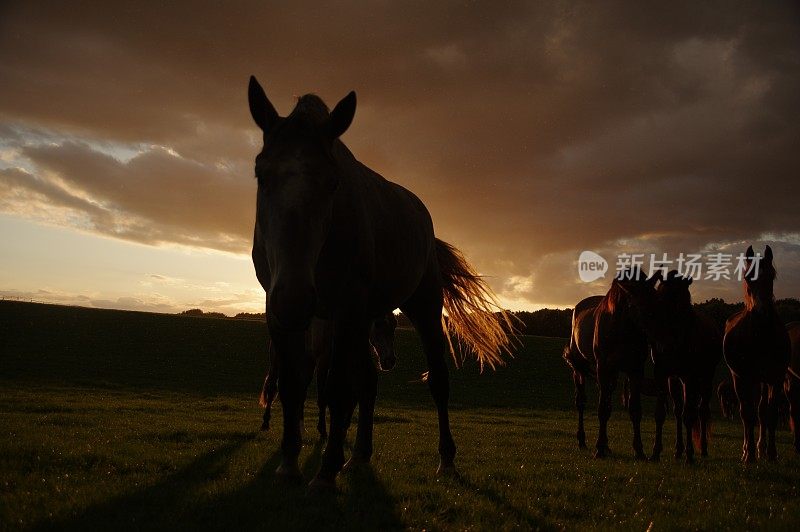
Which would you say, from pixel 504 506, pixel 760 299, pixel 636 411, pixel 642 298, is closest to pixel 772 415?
pixel 760 299

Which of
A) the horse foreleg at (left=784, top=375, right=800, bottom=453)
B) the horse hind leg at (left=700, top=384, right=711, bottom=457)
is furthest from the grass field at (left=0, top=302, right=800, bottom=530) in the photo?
the horse foreleg at (left=784, top=375, right=800, bottom=453)

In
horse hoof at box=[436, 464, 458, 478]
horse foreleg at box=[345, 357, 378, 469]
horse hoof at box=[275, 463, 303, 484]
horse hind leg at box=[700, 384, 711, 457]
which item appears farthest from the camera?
horse hind leg at box=[700, 384, 711, 457]

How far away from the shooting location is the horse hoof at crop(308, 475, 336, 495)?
455cm

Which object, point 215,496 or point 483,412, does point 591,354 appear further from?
point 483,412

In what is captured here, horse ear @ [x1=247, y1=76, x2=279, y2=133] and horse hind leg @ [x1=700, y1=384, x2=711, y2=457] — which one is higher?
horse ear @ [x1=247, y1=76, x2=279, y2=133]

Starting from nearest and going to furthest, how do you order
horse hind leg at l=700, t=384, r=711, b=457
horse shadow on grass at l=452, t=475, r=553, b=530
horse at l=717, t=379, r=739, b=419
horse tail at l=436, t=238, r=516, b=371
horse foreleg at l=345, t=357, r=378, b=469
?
horse shadow on grass at l=452, t=475, r=553, b=530, horse foreleg at l=345, t=357, r=378, b=469, horse tail at l=436, t=238, r=516, b=371, horse hind leg at l=700, t=384, r=711, b=457, horse at l=717, t=379, r=739, b=419

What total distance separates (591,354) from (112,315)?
169 feet

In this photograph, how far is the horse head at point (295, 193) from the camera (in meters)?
3.74

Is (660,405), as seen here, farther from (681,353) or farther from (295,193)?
(295,193)

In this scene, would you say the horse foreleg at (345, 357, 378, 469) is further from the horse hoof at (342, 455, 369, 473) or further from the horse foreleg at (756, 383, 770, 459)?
the horse foreleg at (756, 383, 770, 459)

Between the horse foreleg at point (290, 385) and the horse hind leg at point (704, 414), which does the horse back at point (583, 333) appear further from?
the horse foreleg at point (290, 385)

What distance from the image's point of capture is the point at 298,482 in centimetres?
511

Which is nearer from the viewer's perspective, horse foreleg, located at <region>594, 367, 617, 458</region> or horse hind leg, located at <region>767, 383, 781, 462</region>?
horse foreleg, located at <region>594, 367, 617, 458</region>

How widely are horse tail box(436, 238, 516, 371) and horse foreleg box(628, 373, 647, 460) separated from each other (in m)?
2.70
